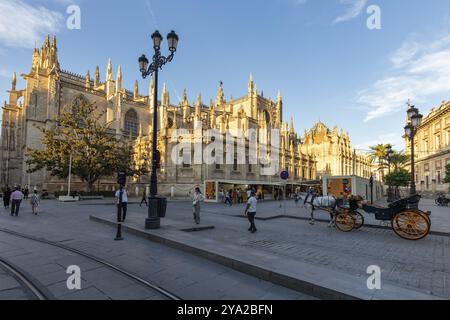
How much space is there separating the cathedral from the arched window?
17 centimetres

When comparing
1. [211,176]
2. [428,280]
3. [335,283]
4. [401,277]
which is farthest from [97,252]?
[211,176]

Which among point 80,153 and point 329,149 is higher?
point 329,149

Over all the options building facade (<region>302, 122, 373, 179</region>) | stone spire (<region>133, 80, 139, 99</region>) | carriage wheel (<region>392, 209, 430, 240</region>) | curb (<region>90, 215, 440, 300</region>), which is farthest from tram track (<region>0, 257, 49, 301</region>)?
building facade (<region>302, 122, 373, 179</region>)

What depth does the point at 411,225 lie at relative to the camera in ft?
25.9

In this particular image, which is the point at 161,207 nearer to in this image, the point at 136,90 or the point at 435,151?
the point at 136,90

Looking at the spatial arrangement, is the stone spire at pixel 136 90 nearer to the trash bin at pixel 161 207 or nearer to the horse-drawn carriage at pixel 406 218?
the trash bin at pixel 161 207

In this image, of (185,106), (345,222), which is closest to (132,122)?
(185,106)

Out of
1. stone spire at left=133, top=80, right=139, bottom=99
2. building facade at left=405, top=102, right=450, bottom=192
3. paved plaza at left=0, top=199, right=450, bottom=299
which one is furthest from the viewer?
stone spire at left=133, top=80, right=139, bottom=99

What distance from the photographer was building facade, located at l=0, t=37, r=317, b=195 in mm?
31406

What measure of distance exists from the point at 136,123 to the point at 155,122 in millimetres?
38495

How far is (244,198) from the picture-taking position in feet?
83.3

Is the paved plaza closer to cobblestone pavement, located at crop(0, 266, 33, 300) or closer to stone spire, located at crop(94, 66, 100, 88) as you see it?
cobblestone pavement, located at crop(0, 266, 33, 300)

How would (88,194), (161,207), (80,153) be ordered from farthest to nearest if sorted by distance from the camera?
(88,194) → (80,153) → (161,207)
